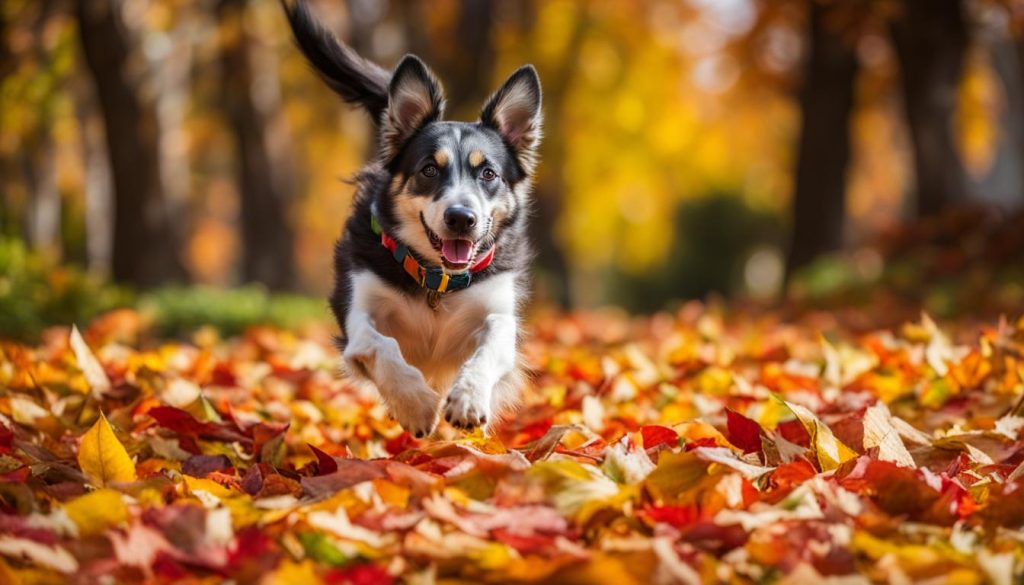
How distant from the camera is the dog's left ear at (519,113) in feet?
16.5

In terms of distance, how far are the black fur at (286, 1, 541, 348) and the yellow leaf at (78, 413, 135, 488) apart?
171cm

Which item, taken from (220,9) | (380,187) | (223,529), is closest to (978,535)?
(223,529)

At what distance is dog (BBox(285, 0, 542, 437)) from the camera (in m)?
4.23

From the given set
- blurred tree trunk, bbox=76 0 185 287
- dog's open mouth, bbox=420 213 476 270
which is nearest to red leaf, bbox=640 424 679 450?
dog's open mouth, bbox=420 213 476 270

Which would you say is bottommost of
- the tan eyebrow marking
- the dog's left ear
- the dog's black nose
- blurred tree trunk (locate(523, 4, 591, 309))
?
blurred tree trunk (locate(523, 4, 591, 309))

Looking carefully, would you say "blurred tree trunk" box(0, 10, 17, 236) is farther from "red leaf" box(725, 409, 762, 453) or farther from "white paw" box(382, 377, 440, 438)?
"red leaf" box(725, 409, 762, 453)

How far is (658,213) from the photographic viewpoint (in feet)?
113

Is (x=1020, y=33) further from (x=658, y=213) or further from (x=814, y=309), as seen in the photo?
(x=658, y=213)

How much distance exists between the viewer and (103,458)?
3.02 metres

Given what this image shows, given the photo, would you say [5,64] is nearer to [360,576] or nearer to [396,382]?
[396,382]

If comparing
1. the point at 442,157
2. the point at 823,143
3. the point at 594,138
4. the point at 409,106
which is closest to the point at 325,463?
the point at 442,157

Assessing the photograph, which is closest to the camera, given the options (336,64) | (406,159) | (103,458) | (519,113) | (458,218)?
(103,458)

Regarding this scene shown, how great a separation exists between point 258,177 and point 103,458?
16.4 m

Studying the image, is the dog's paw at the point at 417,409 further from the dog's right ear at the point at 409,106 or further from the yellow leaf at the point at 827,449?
the dog's right ear at the point at 409,106
